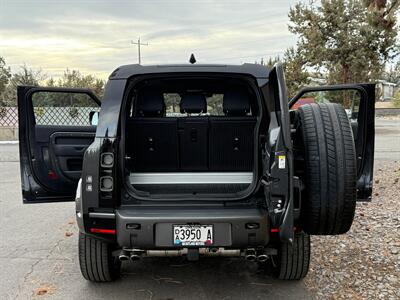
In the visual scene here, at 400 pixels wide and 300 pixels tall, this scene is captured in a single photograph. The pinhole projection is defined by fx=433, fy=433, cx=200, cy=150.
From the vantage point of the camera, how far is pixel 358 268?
4.24 m

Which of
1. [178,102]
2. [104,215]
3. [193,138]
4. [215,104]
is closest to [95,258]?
[104,215]

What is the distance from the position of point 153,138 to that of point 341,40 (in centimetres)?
2024

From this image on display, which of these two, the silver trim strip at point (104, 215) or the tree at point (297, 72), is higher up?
the tree at point (297, 72)

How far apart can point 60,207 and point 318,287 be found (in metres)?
4.86

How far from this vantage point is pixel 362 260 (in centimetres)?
443

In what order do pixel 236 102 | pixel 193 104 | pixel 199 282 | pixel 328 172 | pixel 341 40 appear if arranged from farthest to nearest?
pixel 341 40
pixel 193 104
pixel 236 102
pixel 199 282
pixel 328 172

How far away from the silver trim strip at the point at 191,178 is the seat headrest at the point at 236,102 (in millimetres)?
625

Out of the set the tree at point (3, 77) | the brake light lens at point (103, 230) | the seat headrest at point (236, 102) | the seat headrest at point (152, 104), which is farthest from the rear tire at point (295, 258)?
the tree at point (3, 77)

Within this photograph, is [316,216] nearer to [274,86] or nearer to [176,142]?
[274,86]

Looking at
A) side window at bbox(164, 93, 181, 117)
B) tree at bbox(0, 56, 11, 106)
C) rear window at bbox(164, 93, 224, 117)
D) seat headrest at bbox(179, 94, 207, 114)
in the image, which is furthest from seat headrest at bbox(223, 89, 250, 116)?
tree at bbox(0, 56, 11, 106)

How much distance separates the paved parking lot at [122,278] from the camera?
3.82 meters

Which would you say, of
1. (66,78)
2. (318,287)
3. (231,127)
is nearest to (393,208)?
(318,287)

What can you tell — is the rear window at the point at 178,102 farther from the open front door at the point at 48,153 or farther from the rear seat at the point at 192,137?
the open front door at the point at 48,153

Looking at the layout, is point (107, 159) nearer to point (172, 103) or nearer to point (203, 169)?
point (203, 169)
